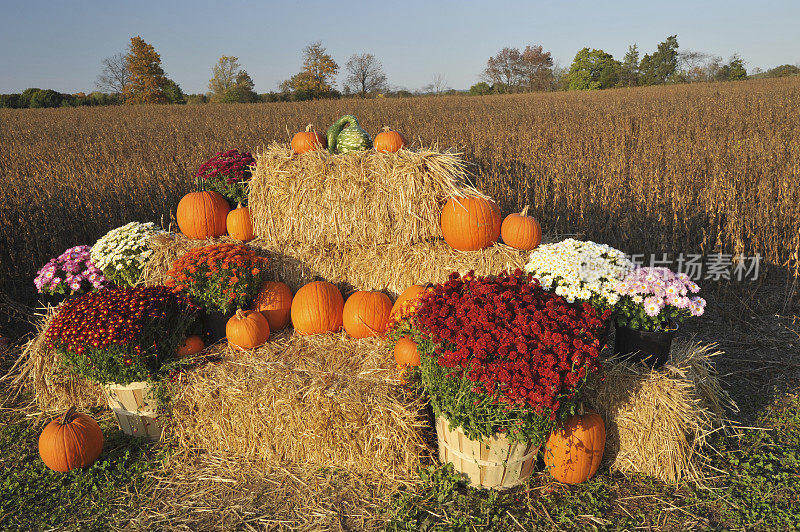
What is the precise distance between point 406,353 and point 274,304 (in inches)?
58.0

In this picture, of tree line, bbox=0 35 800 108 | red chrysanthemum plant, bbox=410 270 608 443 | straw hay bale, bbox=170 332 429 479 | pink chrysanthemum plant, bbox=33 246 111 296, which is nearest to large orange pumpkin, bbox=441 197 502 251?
red chrysanthemum plant, bbox=410 270 608 443

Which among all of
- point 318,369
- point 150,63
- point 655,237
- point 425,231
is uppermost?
point 150,63

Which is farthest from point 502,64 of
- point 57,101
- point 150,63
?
point 57,101

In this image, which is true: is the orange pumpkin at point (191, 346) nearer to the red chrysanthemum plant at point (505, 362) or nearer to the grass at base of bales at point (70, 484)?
the grass at base of bales at point (70, 484)

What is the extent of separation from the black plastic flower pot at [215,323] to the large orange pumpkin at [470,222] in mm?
2134

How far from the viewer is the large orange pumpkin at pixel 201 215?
4734mm

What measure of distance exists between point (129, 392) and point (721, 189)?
307 inches

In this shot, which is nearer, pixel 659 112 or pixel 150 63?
pixel 659 112

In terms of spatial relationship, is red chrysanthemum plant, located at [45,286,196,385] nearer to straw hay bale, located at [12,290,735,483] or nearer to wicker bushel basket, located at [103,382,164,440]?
wicker bushel basket, located at [103,382,164,440]

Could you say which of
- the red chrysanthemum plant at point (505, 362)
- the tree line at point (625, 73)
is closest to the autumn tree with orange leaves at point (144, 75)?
the tree line at point (625, 73)

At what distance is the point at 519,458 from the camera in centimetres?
283

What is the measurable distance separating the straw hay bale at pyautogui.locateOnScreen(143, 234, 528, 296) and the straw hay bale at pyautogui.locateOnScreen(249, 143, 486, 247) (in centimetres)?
11

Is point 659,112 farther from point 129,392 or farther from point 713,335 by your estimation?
point 129,392

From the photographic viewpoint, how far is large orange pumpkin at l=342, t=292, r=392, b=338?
150 inches
